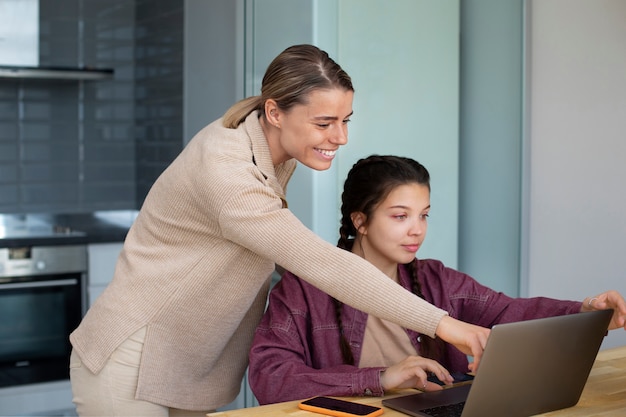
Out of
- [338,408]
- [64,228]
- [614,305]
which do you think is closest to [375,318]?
[338,408]

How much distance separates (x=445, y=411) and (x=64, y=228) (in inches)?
106

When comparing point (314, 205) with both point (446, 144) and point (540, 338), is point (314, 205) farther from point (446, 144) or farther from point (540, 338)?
point (540, 338)

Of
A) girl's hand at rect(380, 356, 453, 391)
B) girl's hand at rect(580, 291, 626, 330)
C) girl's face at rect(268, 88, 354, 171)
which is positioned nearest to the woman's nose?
girl's face at rect(268, 88, 354, 171)

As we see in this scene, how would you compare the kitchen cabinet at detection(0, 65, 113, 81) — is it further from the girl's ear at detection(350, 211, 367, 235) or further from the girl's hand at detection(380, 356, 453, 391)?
the girl's hand at detection(380, 356, 453, 391)

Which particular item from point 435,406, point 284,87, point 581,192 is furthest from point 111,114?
point 435,406

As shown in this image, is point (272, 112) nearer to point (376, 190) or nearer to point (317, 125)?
point (317, 125)

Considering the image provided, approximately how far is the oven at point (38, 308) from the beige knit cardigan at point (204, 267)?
1.72 m

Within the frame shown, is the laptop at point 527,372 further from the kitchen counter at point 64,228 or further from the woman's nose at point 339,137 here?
the kitchen counter at point 64,228

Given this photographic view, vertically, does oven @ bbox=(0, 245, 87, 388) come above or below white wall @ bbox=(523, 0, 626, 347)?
below

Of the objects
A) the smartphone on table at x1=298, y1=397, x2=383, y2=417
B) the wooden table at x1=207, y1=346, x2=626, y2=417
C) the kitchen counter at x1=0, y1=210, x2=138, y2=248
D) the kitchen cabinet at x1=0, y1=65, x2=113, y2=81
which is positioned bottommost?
the wooden table at x1=207, y1=346, x2=626, y2=417

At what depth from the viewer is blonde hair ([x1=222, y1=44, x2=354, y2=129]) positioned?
5.38 feet

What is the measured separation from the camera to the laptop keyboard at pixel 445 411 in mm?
1482

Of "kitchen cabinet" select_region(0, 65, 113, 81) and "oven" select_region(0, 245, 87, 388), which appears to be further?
"kitchen cabinet" select_region(0, 65, 113, 81)

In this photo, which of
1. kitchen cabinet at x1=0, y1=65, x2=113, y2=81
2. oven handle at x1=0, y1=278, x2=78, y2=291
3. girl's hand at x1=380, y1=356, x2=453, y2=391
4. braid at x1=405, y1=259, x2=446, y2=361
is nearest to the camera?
girl's hand at x1=380, y1=356, x2=453, y2=391
